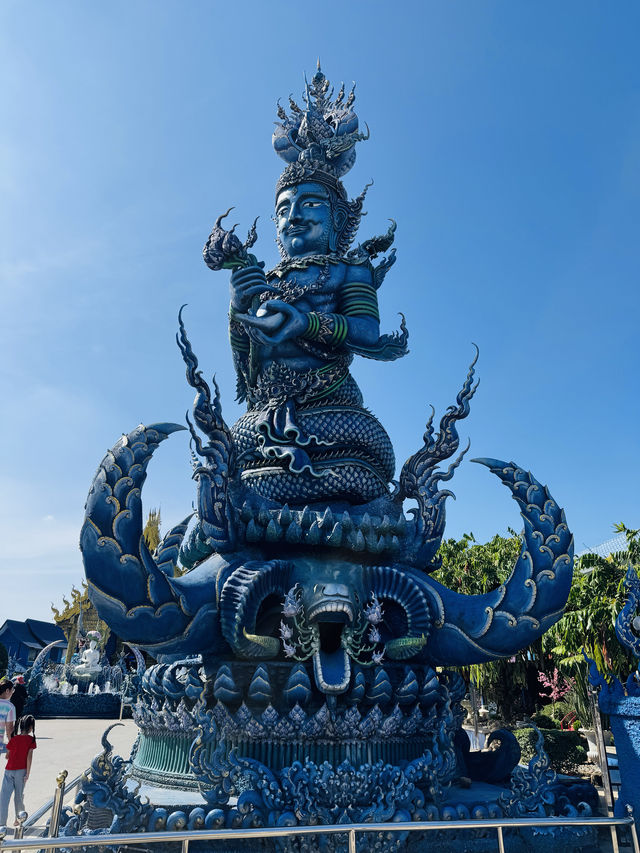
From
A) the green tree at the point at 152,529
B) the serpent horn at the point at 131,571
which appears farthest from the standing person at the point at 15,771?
the green tree at the point at 152,529

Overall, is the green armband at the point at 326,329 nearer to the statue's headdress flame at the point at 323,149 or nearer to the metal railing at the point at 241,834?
the statue's headdress flame at the point at 323,149

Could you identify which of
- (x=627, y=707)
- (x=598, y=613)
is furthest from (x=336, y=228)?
(x=598, y=613)

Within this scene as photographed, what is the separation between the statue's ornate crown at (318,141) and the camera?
10.1m

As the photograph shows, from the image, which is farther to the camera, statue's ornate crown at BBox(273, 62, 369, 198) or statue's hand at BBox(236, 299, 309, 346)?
statue's ornate crown at BBox(273, 62, 369, 198)

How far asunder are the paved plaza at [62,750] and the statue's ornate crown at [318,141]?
828cm

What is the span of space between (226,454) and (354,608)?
2.45 m

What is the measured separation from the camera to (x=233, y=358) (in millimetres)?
9977

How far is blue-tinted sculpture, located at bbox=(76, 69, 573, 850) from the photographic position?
6426 mm

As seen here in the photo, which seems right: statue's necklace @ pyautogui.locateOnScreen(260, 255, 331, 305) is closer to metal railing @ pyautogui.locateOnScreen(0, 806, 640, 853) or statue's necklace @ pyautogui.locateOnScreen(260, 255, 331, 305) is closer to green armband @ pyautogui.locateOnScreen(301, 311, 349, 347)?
green armband @ pyautogui.locateOnScreen(301, 311, 349, 347)

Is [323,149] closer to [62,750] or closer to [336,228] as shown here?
[336,228]

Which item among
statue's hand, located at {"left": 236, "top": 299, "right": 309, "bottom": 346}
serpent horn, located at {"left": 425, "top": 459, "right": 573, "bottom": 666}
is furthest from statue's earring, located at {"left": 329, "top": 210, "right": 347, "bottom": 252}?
serpent horn, located at {"left": 425, "top": 459, "right": 573, "bottom": 666}

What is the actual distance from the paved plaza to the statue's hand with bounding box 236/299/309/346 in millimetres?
5110

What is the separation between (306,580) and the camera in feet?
24.6

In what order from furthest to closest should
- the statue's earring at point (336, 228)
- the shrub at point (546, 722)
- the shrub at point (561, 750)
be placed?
the shrub at point (546, 722), the shrub at point (561, 750), the statue's earring at point (336, 228)
